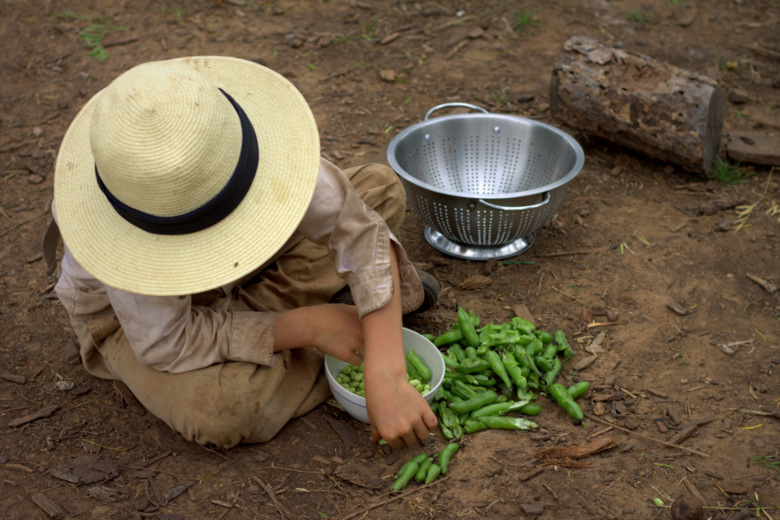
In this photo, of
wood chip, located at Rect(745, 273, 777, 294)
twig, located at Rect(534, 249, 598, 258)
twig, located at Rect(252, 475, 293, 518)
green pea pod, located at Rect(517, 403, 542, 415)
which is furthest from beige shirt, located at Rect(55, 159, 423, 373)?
Answer: wood chip, located at Rect(745, 273, 777, 294)

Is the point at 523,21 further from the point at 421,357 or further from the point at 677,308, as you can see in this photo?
the point at 421,357

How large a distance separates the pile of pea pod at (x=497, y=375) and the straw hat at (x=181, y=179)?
43.3 inches

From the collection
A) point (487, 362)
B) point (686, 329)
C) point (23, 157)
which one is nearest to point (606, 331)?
point (686, 329)

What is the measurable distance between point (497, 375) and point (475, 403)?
228mm

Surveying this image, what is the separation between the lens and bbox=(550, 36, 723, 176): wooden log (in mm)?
3828

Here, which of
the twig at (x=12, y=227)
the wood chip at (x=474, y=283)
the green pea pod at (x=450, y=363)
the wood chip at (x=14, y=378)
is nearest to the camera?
the green pea pod at (x=450, y=363)

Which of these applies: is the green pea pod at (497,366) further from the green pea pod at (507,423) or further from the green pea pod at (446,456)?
the green pea pod at (446,456)

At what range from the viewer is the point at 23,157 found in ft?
14.0

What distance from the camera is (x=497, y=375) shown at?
276 cm

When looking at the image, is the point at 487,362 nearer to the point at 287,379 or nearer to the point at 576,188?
the point at 287,379

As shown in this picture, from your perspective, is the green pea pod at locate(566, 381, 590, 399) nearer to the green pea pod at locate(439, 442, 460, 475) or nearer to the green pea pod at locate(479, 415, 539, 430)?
the green pea pod at locate(479, 415, 539, 430)

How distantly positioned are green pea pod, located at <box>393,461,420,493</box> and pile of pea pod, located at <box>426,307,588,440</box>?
203 millimetres

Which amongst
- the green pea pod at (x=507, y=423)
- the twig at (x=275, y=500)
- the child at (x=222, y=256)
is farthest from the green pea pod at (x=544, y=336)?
the twig at (x=275, y=500)

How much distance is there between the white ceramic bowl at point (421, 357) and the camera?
96.0 inches
